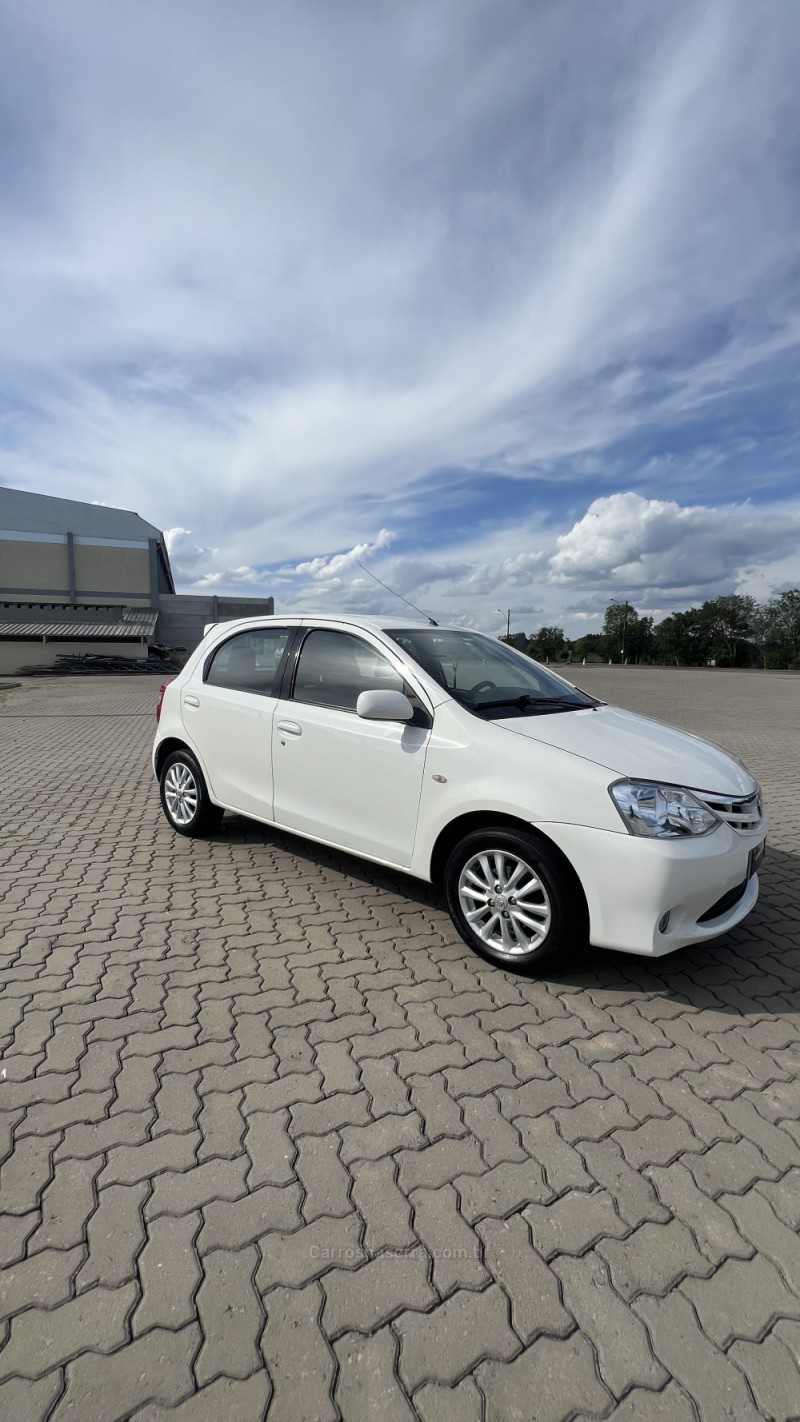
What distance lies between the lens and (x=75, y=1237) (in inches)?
73.2

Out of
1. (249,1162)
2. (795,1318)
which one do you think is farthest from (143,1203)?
(795,1318)

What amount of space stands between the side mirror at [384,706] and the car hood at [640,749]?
1.53 ft

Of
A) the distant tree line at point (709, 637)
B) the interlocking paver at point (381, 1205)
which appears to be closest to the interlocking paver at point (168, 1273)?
the interlocking paver at point (381, 1205)

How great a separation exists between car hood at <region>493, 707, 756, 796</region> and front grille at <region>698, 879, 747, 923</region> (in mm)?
481

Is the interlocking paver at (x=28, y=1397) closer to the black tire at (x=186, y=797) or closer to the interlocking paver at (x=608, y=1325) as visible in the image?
the interlocking paver at (x=608, y=1325)

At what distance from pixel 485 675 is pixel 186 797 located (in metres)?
2.58

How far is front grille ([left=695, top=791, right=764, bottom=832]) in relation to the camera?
3.08m

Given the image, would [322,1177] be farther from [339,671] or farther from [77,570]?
[77,570]

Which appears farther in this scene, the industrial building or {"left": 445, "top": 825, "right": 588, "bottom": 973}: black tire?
the industrial building

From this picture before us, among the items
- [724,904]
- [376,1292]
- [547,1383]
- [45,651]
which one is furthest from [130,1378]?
[45,651]

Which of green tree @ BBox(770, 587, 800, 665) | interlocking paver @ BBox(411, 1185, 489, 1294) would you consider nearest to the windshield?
interlocking paver @ BBox(411, 1185, 489, 1294)

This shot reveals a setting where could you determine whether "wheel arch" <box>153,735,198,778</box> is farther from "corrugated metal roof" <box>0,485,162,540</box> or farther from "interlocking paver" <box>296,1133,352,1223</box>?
"corrugated metal roof" <box>0,485,162,540</box>

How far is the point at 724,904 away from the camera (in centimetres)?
324

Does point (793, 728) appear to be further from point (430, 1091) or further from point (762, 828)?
point (430, 1091)
